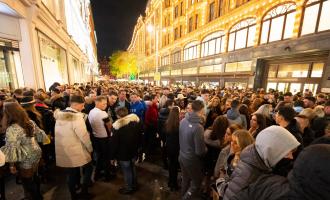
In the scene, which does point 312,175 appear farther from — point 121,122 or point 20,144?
point 20,144

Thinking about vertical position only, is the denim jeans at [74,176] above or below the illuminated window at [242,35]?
below

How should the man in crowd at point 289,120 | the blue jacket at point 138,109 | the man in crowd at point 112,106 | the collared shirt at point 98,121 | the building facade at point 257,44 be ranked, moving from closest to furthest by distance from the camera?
the man in crowd at point 289,120 < the collared shirt at point 98,121 < the man in crowd at point 112,106 < the blue jacket at point 138,109 < the building facade at point 257,44

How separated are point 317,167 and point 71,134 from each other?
356 centimetres

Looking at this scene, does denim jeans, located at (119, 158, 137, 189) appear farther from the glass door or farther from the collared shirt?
the glass door

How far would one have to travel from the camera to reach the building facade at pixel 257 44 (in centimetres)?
1098

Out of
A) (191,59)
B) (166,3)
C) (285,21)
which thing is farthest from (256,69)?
(166,3)

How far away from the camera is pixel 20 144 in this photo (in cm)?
282

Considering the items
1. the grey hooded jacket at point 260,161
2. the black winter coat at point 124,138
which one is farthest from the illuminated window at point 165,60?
the grey hooded jacket at point 260,161

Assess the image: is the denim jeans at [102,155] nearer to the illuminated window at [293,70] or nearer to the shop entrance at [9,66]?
the shop entrance at [9,66]

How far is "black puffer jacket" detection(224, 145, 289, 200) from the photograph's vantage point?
129 cm

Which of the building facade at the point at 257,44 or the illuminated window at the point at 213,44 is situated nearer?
the building facade at the point at 257,44

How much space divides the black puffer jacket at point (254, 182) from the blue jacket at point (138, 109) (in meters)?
4.17

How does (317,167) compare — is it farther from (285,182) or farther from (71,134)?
(71,134)

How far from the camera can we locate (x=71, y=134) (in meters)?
3.19
